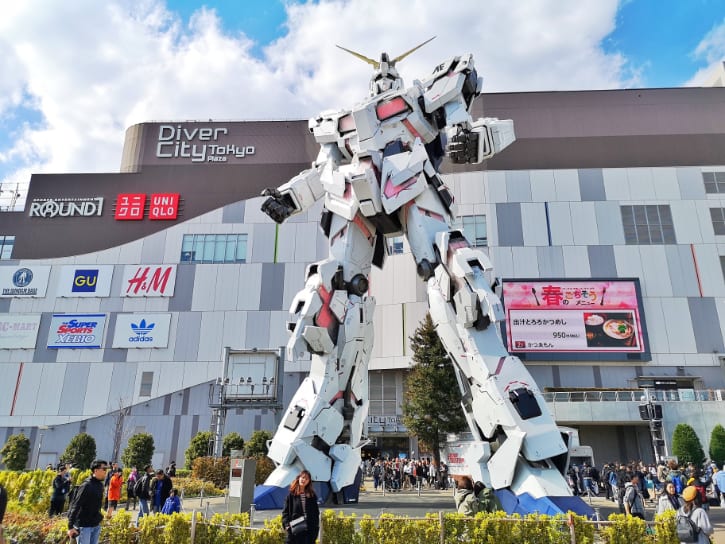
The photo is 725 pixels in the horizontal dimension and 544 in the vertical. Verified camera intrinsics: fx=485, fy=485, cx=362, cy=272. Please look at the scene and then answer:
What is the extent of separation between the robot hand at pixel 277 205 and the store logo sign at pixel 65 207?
118 feet

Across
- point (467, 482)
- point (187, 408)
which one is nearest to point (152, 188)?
point (187, 408)

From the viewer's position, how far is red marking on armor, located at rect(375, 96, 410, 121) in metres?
9.36

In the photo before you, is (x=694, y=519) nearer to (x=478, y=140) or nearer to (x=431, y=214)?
(x=431, y=214)

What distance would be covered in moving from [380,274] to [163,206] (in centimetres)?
1843

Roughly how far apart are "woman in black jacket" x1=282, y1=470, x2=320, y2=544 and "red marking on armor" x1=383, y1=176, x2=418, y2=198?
211 inches

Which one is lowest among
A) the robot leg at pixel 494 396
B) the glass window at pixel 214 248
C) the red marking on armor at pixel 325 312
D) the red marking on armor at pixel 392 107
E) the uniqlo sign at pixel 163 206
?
the robot leg at pixel 494 396

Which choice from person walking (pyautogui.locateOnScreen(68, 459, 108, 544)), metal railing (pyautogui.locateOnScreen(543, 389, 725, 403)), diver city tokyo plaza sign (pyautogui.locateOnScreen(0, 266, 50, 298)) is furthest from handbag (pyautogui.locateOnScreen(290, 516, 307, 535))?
diver city tokyo plaza sign (pyautogui.locateOnScreen(0, 266, 50, 298))

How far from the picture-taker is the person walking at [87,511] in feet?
17.6

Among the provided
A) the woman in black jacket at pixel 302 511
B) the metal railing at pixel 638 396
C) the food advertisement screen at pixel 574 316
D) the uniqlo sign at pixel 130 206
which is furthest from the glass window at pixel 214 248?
the woman in black jacket at pixel 302 511

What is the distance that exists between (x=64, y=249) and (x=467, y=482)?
41.6 metres

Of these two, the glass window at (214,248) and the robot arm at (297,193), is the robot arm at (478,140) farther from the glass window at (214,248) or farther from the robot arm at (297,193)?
the glass window at (214,248)

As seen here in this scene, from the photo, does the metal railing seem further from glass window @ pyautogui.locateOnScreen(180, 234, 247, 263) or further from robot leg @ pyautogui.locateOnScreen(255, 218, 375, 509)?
glass window @ pyautogui.locateOnScreen(180, 234, 247, 263)

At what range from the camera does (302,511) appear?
461cm

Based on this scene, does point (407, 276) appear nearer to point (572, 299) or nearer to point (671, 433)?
point (572, 299)
